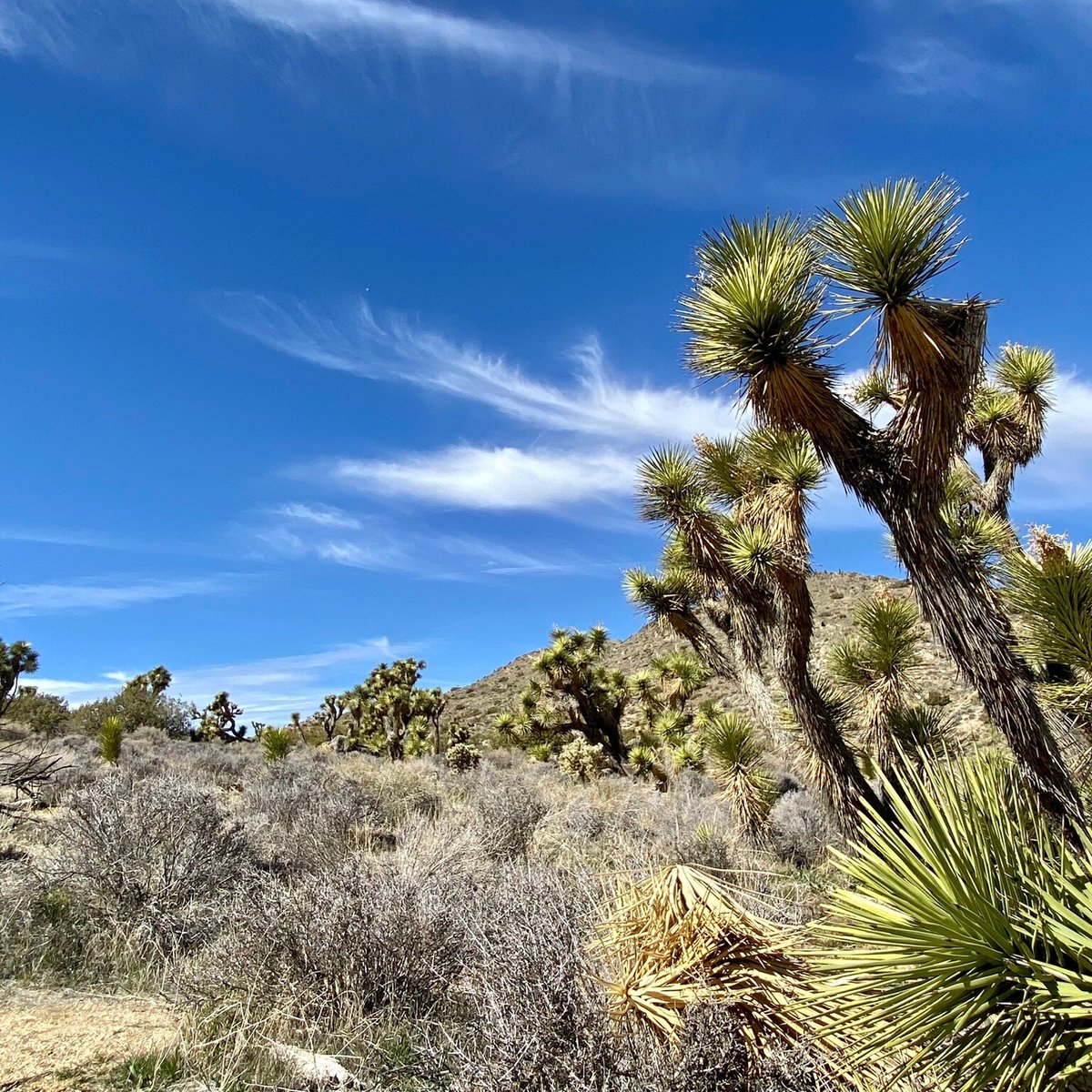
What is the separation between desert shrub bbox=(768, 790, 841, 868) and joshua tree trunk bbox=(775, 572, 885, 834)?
124 centimetres

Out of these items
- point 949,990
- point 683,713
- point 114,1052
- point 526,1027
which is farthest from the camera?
→ point 683,713

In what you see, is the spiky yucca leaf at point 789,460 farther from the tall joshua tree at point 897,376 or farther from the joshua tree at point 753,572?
the tall joshua tree at point 897,376

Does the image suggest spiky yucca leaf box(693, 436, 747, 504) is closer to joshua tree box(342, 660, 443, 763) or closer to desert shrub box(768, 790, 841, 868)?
desert shrub box(768, 790, 841, 868)

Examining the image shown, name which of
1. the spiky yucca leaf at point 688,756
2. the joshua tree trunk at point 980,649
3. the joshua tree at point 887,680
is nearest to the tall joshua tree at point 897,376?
the joshua tree trunk at point 980,649

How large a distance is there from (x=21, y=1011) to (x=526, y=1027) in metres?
→ 3.43

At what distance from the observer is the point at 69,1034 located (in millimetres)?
3613

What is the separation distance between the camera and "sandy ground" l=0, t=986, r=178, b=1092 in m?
3.18

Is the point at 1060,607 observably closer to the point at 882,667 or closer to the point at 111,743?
the point at 882,667

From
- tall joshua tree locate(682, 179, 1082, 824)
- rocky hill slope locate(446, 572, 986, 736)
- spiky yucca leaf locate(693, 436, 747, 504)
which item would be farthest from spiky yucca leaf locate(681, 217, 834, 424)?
rocky hill slope locate(446, 572, 986, 736)

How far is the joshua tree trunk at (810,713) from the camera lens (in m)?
7.36

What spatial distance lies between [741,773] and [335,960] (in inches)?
281

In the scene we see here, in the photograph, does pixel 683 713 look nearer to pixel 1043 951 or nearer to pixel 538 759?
pixel 538 759

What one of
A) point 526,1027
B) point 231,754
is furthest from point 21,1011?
point 231,754

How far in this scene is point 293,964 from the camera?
4.09 meters
